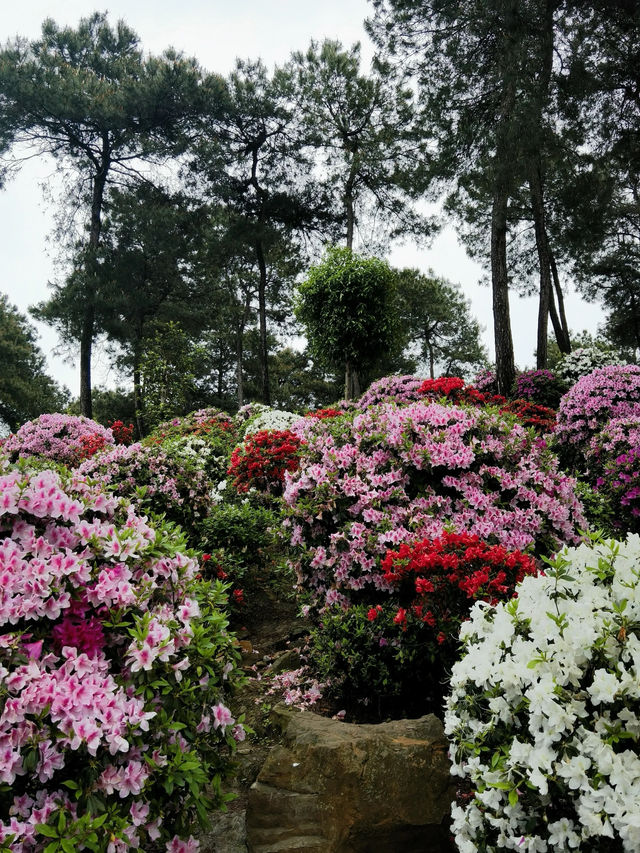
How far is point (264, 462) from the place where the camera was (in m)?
7.20

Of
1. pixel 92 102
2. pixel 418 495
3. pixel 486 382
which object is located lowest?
pixel 418 495

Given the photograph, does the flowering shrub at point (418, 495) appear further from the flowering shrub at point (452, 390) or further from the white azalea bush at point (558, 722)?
the flowering shrub at point (452, 390)

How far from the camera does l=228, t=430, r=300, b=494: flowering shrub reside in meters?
7.17

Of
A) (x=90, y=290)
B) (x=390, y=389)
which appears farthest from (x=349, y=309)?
(x=90, y=290)

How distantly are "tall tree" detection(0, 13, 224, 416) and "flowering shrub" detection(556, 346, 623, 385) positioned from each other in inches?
548

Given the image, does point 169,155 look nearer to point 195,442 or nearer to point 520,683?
point 195,442

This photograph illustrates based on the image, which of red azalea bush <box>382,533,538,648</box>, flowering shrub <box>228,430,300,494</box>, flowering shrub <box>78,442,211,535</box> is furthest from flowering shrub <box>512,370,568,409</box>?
red azalea bush <box>382,533,538,648</box>

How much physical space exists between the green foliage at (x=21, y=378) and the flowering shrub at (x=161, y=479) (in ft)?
76.4

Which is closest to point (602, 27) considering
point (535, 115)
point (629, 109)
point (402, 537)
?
point (629, 109)

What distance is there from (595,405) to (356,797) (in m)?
6.86

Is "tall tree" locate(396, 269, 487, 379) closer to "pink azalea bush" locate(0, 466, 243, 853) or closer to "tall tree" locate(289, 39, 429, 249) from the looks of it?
"tall tree" locate(289, 39, 429, 249)

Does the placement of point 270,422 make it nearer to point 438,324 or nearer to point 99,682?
point 99,682

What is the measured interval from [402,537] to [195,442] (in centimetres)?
614

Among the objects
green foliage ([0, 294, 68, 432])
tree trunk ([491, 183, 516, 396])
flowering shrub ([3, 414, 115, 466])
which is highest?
green foliage ([0, 294, 68, 432])
